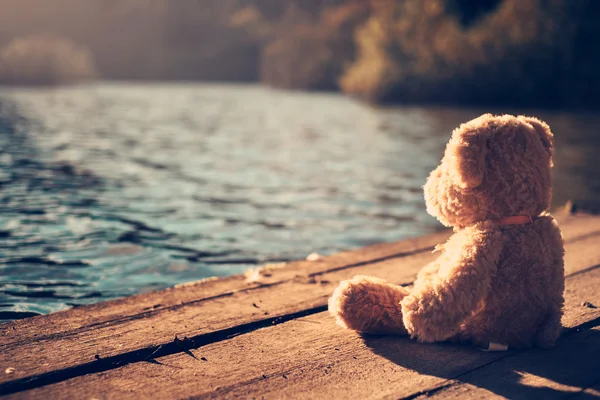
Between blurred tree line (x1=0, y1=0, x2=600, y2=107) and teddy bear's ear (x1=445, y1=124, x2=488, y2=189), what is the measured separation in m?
23.0

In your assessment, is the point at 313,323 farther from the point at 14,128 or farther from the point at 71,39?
the point at 71,39

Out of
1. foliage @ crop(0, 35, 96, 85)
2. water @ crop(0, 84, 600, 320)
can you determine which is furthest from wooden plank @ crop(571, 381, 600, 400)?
foliage @ crop(0, 35, 96, 85)

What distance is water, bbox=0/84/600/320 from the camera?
167 inches

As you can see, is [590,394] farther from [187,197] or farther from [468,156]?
[187,197]

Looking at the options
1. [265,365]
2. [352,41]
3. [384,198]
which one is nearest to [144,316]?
[265,365]

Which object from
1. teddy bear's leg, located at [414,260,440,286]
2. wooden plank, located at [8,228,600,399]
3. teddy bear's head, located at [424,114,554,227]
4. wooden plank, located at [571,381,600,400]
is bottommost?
wooden plank, located at [571,381,600,400]

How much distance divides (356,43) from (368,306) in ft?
133

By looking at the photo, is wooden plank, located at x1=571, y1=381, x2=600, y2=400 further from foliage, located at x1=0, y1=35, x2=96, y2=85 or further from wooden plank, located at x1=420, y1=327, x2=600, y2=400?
foliage, located at x1=0, y1=35, x2=96, y2=85

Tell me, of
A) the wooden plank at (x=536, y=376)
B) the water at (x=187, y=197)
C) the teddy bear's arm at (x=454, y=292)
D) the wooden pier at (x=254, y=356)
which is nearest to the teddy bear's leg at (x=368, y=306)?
the wooden pier at (x=254, y=356)

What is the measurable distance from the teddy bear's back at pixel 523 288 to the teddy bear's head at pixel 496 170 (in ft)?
0.32

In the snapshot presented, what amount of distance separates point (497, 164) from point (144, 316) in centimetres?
165

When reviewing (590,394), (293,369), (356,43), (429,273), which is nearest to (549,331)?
(590,394)

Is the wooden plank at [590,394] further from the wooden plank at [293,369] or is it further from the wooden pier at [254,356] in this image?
the wooden plank at [293,369]

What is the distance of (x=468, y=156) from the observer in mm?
2252
